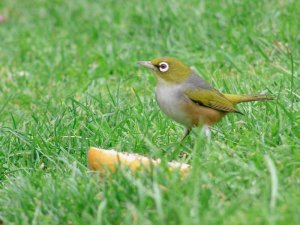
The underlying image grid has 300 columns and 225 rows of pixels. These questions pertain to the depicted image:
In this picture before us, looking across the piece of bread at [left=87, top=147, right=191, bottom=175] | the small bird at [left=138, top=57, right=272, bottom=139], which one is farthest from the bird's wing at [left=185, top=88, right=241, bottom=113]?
the piece of bread at [left=87, top=147, right=191, bottom=175]

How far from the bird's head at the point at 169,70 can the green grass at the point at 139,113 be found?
42 centimetres

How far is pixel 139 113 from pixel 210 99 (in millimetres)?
807

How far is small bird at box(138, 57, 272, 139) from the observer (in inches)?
227

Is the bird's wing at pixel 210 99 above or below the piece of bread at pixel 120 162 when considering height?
above

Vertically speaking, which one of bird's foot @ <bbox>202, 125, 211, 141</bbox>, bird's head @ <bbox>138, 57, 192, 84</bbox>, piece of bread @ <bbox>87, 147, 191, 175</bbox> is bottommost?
piece of bread @ <bbox>87, 147, 191, 175</bbox>

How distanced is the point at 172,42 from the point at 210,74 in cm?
143

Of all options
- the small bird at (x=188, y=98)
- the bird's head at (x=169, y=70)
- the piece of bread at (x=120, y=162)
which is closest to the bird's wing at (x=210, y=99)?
the small bird at (x=188, y=98)

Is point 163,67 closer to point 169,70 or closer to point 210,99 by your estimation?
point 169,70

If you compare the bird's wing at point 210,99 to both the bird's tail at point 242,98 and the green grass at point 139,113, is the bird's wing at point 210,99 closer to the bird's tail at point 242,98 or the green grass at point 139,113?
the bird's tail at point 242,98

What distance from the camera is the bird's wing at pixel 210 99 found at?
5887mm

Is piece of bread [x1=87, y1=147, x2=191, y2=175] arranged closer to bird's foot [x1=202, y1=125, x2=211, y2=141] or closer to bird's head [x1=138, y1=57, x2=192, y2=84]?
bird's foot [x1=202, y1=125, x2=211, y2=141]

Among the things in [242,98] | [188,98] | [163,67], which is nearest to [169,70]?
[163,67]

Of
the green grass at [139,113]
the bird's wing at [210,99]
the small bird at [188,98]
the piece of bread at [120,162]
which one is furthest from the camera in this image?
the bird's wing at [210,99]

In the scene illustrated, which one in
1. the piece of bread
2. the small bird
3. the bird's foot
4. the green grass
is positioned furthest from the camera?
the small bird
